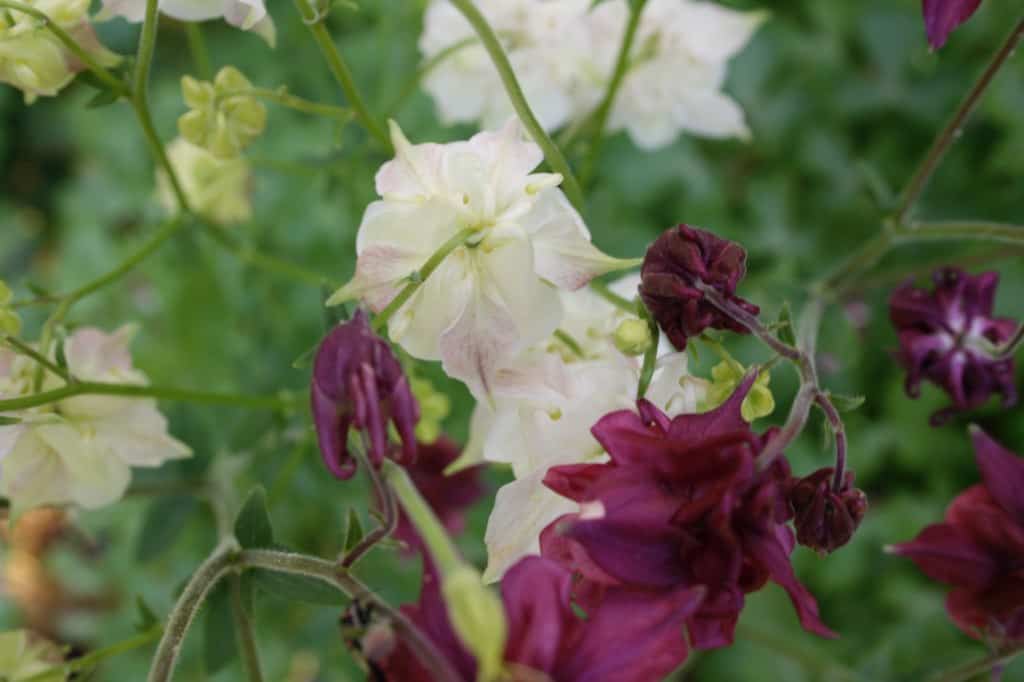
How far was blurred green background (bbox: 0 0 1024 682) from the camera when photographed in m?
1.06

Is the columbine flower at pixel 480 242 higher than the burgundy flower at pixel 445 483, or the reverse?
the columbine flower at pixel 480 242

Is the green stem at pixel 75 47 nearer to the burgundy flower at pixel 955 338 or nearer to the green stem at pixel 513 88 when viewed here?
the green stem at pixel 513 88

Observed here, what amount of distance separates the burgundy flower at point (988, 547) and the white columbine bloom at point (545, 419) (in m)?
0.15

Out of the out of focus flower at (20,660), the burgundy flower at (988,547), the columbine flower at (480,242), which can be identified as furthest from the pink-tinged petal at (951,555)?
the out of focus flower at (20,660)

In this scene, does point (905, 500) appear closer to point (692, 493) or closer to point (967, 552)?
point (967, 552)

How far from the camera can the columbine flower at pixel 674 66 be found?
79 cm

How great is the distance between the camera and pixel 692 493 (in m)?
0.44

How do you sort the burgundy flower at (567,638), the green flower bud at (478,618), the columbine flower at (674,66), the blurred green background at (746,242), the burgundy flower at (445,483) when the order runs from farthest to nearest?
the blurred green background at (746,242)
the burgundy flower at (445,483)
the columbine flower at (674,66)
the burgundy flower at (567,638)
the green flower bud at (478,618)

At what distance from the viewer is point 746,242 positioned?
3.71 ft

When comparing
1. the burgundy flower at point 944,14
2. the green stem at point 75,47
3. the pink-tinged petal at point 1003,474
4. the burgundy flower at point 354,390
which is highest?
the green stem at point 75,47

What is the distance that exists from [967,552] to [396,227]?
323 millimetres

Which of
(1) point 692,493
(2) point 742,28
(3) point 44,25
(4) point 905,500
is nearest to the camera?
(1) point 692,493

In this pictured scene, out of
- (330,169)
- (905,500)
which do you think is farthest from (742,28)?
(905,500)

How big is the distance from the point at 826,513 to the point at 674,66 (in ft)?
1.43
